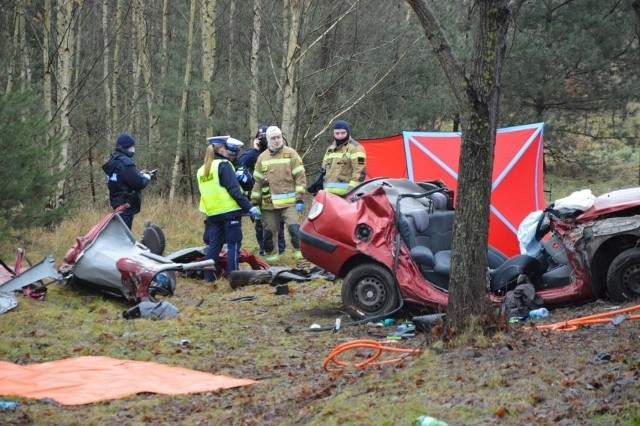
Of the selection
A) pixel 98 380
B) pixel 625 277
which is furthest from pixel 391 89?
pixel 98 380

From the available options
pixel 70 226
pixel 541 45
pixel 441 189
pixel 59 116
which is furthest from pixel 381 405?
pixel 541 45

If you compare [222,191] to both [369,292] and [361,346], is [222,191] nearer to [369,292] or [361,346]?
[369,292]

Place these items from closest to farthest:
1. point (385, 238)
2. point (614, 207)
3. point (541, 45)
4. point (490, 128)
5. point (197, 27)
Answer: point (490, 128) < point (614, 207) < point (385, 238) < point (541, 45) < point (197, 27)

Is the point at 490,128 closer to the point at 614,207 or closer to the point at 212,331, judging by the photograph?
the point at 614,207

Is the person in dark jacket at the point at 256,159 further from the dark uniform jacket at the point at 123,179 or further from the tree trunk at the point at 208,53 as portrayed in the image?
the tree trunk at the point at 208,53

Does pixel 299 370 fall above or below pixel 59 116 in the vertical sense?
below

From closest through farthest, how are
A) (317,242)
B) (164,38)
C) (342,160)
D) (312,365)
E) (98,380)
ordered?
(98,380) < (312,365) < (317,242) < (342,160) < (164,38)

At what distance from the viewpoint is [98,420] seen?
6.13 m

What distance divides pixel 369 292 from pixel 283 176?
4.82 metres

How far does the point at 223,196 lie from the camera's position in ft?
38.7

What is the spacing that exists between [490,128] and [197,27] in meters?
24.1

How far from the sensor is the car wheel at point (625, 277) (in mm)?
8203

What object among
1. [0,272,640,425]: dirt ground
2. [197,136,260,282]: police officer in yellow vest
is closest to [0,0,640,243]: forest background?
[197,136,260,282]: police officer in yellow vest

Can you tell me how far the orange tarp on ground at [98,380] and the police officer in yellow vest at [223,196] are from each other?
422cm
